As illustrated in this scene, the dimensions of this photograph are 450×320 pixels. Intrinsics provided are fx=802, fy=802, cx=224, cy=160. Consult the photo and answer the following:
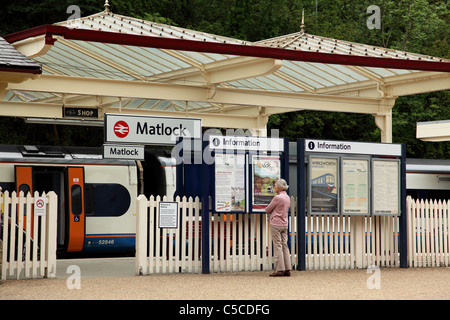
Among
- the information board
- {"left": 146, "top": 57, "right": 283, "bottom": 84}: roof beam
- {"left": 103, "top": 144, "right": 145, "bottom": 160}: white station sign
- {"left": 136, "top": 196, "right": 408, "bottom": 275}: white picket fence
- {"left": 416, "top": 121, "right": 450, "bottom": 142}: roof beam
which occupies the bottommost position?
{"left": 136, "top": 196, "right": 408, "bottom": 275}: white picket fence

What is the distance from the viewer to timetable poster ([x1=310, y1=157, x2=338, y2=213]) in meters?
15.6

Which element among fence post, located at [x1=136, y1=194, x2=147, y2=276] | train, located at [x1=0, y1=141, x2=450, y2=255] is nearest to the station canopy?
train, located at [x1=0, y1=141, x2=450, y2=255]

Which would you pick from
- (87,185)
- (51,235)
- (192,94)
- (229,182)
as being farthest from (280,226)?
(87,185)

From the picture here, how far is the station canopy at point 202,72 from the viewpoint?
53.5ft

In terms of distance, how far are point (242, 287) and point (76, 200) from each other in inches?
352

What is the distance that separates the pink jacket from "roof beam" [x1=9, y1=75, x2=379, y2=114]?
5338 mm

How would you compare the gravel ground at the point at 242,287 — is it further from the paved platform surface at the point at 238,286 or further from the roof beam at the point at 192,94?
the roof beam at the point at 192,94

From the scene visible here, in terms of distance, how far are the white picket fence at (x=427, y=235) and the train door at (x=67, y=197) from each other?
8.26 meters

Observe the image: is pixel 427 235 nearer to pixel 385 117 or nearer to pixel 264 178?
pixel 264 178

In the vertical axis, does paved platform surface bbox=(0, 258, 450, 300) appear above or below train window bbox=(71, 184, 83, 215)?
below

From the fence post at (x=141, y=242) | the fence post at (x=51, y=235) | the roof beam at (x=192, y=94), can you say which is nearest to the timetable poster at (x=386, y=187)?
the roof beam at (x=192, y=94)

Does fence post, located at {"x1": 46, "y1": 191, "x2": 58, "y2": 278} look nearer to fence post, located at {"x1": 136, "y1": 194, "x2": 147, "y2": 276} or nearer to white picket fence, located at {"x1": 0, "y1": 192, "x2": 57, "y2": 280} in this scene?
white picket fence, located at {"x1": 0, "y1": 192, "x2": 57, "y2": 280}

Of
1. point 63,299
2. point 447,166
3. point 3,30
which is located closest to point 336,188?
point 63,299

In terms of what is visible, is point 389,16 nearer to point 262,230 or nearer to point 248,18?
point 248,18
